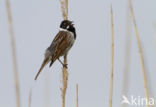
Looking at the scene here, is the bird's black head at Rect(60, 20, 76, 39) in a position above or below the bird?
above

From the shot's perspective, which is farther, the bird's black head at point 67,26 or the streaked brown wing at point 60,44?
the bird's black head at point 67,26

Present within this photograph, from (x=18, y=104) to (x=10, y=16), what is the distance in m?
0.54

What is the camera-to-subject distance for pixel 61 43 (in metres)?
5.31

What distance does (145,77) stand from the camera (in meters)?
2.72

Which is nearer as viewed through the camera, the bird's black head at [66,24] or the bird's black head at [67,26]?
the bird's black head at [66,24]

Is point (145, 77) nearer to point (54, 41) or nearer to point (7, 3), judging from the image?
point (7, 3)

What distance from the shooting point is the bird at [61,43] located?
16.6ft

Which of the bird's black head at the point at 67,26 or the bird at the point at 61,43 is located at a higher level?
the bird's black head at the point at 67,26

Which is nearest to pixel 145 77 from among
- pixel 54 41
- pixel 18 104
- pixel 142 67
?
pixel 142 67

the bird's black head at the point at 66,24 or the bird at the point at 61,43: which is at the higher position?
the bird's black head at the point at 66,24

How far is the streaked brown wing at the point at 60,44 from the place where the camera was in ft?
16.7

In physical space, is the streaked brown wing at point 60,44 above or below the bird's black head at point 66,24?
below

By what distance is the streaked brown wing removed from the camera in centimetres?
509

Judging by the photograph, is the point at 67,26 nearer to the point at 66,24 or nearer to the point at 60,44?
the point at 66,24
